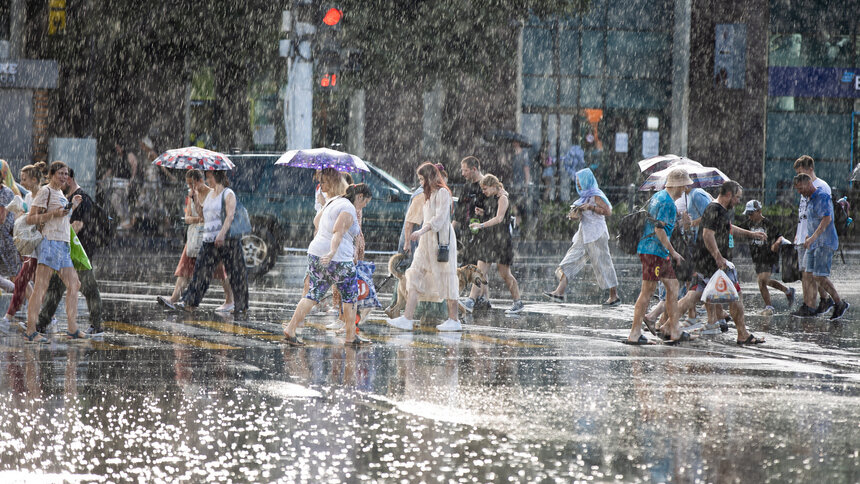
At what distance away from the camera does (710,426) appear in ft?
22.7

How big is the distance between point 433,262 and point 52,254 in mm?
3488

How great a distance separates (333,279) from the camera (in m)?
10.2

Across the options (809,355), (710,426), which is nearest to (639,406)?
(710,426)

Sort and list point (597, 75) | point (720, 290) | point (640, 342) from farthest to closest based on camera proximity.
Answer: point (597, 75), point (640, 342), point (720, 290)

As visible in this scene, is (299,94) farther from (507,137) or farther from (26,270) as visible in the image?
(26,270)

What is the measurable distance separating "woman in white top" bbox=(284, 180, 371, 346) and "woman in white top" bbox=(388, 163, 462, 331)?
4.26 ft

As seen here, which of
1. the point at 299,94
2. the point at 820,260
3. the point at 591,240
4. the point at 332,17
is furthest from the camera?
the point at 299,94

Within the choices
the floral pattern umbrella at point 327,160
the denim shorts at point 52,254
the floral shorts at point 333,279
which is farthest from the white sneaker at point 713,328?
the denim shorts at point 52,254

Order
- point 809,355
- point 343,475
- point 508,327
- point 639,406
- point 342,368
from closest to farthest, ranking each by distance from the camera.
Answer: point 343,475
point 639,406
point 342,368
point 809,355
point 508,327

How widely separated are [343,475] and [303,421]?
4.24 feet

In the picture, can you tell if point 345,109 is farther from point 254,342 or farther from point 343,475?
point 343,475

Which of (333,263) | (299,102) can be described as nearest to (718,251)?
(333,263)

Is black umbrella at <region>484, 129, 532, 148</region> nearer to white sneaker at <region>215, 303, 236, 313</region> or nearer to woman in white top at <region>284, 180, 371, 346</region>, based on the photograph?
white sneaker at <region>215, 303, 236, 313</region>

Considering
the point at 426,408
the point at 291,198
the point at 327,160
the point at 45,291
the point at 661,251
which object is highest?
the point at 327,160
